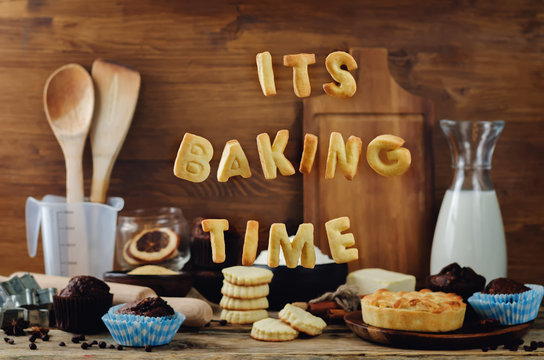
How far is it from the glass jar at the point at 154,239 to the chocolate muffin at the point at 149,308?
1.43 ft

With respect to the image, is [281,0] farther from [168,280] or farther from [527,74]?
[168,280]

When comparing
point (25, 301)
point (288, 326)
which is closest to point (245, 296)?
point (288, 326)

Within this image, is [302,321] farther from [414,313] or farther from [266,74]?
[266,74]

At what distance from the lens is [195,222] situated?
1677 mm

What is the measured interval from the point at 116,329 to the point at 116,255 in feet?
2.06

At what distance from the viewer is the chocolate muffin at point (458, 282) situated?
135cm

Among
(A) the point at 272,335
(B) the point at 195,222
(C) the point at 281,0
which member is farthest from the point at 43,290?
(C) the point at 281,0

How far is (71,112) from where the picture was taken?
1732 mm

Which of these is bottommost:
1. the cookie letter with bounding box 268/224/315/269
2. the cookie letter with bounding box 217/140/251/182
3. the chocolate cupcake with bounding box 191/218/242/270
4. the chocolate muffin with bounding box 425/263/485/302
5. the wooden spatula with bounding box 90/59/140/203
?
the chocolate muffin with bounding box 425/263/485/302

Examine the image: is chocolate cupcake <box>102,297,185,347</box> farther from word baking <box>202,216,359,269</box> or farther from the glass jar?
the glass jar

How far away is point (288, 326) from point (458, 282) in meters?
0.38

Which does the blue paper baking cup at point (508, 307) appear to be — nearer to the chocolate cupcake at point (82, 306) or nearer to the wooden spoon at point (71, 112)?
the chocolate cupcake at point (82, 306)

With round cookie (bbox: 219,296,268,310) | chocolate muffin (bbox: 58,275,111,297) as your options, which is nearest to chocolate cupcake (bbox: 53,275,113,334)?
chocolate muffin (bbox: 58,275,111,297)

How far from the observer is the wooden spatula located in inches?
68.2
